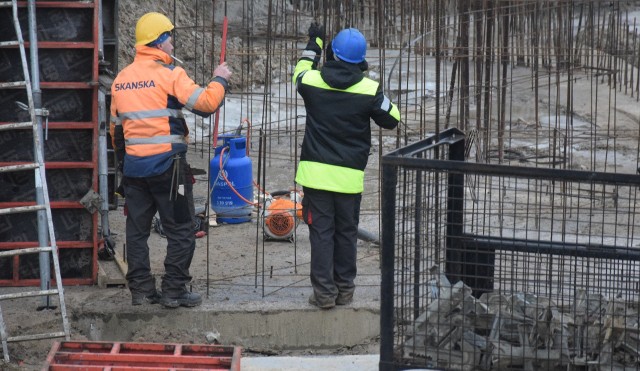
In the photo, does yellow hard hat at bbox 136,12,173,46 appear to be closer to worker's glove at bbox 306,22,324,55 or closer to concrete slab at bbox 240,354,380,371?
worker's glove at bbox 306,22,324,55

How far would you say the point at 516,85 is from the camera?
17.8 meters

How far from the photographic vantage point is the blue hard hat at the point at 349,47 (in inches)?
286

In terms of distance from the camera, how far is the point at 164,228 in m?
7.59

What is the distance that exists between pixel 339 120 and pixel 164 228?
1.52 m

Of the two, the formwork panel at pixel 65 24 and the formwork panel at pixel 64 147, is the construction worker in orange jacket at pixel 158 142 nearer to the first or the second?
the formwork panel at pixel 64 147

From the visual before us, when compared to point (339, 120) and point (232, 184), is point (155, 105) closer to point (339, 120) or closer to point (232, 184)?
point (339, 120)

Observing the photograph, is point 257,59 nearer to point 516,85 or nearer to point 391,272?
point 516,85

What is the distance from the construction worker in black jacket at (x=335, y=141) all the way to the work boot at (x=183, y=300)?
2.90ft

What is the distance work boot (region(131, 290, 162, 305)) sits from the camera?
7.68 m

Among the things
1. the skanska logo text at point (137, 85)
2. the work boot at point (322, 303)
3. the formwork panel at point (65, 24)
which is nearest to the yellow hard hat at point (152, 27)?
the skanska logo text at point (137, 85)

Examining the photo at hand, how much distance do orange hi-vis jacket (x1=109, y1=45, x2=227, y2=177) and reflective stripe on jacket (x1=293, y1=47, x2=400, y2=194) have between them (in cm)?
68

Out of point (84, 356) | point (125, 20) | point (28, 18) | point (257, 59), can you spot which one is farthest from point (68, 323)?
point (257, 59)

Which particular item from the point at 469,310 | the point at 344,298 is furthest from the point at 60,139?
the point at 469,310

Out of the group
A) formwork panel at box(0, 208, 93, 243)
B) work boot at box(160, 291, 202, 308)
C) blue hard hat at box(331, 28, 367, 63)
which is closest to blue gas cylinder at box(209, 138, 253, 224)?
formwork panel at box(0, 208, 93, 243)
